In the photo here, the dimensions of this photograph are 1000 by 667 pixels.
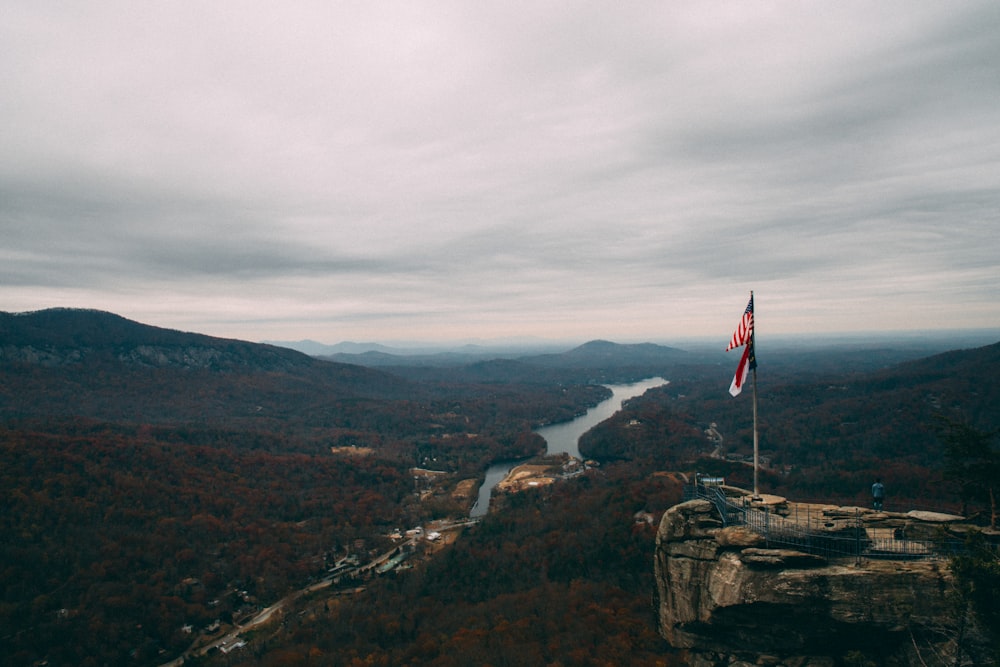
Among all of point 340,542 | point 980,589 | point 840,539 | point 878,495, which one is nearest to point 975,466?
point 878,495

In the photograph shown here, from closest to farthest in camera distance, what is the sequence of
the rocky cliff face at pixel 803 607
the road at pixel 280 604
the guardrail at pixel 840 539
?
the rocky cliff face at pixel 803 607 → the guardrail at pixel 840 539 → the road at pixel 280 604

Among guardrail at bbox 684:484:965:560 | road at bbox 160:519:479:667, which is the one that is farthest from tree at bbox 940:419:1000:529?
road at bbox 160:519:479:667

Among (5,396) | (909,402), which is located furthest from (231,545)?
(909,402)

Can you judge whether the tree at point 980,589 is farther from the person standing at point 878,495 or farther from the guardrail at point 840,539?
the person standing at point 878,495

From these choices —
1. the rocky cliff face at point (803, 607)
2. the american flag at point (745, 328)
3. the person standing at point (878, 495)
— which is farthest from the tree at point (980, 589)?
the american flag at point (745, 328)

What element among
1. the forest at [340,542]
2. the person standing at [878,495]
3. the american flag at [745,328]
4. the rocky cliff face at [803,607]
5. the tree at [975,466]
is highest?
the american flag at [745,328]

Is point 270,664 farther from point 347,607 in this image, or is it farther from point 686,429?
point 686,429

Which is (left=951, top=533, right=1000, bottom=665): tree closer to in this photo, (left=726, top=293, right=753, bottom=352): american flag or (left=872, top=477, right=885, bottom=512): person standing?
(left=872, top=477, right=885, bottom=512): person standing
